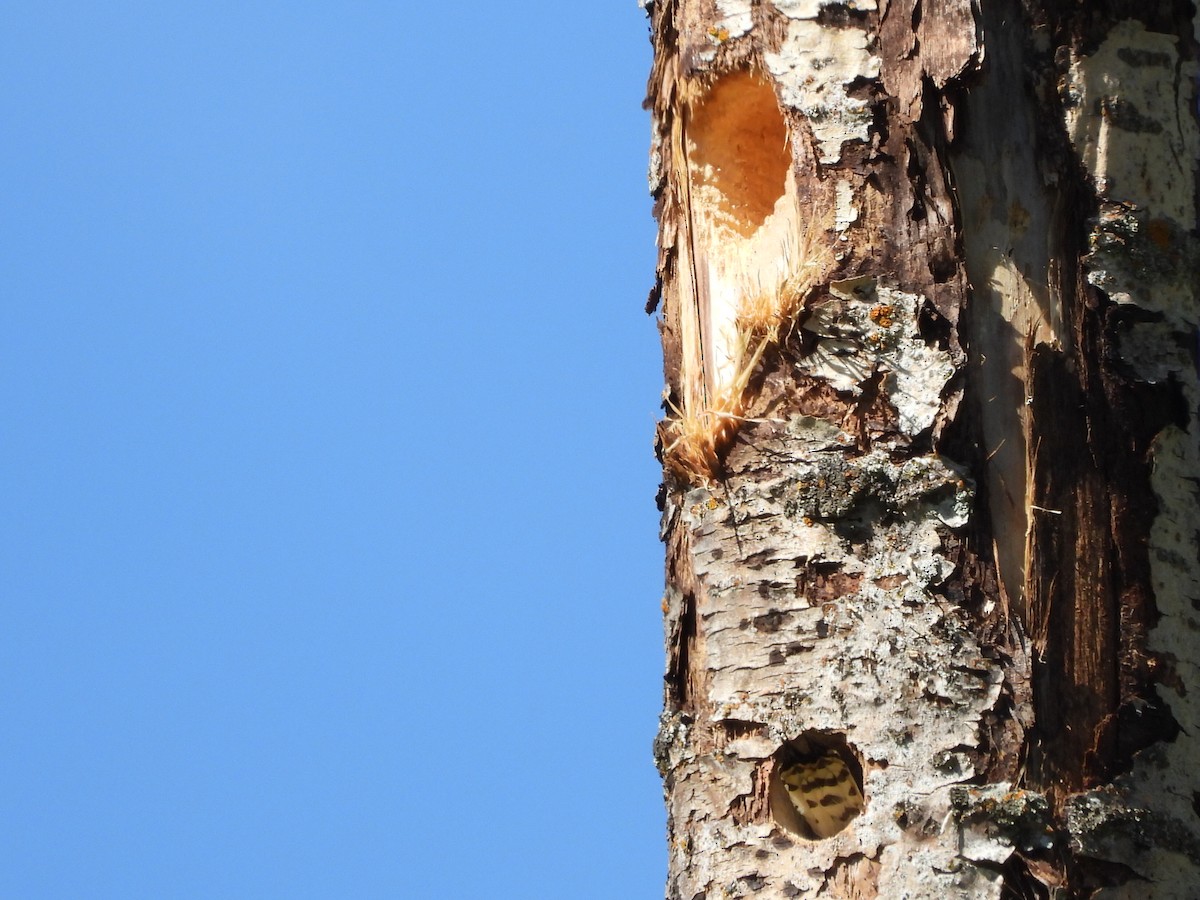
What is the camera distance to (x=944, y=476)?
85.7 inches

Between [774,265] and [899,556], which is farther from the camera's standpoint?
[774,265]

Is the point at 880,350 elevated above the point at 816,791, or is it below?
above

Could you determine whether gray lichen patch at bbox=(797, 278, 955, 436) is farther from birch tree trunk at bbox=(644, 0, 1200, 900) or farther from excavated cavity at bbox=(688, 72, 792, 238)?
excavated cavity at bbox=(688, 72, 792, 238)

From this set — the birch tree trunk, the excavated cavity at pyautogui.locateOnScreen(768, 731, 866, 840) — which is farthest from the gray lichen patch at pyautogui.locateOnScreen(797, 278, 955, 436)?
the excavated cavity at pyautogui.locateOnScreen(768, 731, 866, 840)

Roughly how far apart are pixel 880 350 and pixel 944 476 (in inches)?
8.1

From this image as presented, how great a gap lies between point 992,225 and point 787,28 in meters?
0.46

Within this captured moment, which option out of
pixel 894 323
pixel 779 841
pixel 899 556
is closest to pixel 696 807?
pixel 779 841

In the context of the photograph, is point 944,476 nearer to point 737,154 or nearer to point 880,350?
point 880,350

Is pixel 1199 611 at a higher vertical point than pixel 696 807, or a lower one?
higher

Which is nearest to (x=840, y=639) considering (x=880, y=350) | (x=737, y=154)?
(x=880, y=350)

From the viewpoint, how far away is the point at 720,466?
234cm

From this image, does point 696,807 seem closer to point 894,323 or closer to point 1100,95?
point 894,323

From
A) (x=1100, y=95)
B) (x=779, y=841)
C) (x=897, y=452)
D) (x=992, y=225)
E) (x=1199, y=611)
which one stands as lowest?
(x=779, y=841)

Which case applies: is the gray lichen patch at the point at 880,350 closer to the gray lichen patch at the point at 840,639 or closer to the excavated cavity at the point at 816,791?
the gray lichen patch at the point at 840,639
